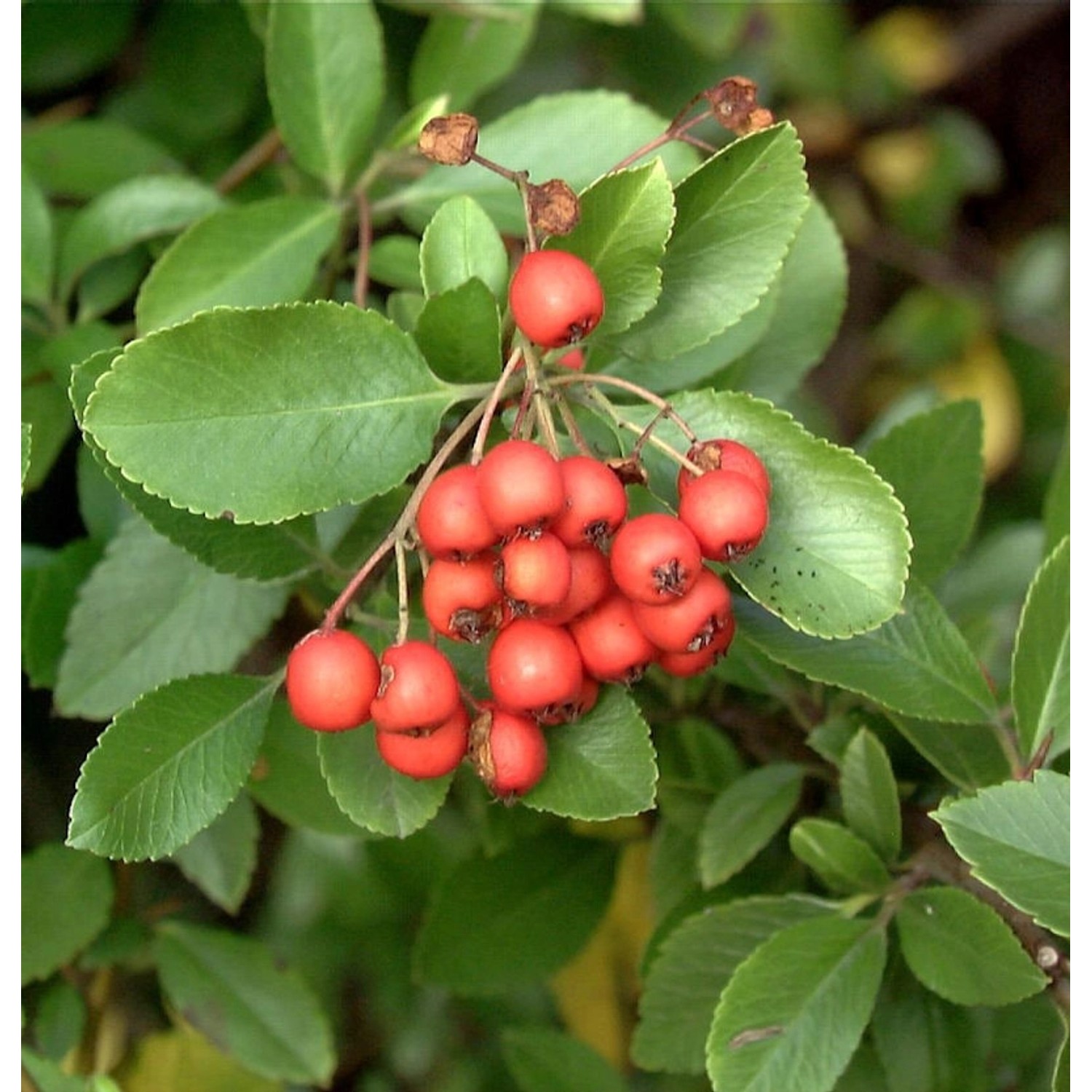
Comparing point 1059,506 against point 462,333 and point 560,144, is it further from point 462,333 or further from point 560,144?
point 462,333

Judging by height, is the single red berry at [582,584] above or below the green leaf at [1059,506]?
above

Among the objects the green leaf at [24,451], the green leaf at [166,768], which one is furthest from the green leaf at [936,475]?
the green leaf at [24,451]

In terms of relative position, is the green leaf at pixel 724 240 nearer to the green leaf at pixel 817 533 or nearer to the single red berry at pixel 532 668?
the green leaf at pixel 817 533

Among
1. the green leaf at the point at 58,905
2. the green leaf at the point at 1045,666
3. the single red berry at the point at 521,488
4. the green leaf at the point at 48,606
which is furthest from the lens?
the green leaf at the point at 58,905

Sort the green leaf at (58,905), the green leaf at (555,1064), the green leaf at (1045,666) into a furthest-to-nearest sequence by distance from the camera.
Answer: the green leaf at (555,1064) < the green leaf at (58,905) < the green leaf at (1045,666)

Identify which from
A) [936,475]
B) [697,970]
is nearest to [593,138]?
[936,475]

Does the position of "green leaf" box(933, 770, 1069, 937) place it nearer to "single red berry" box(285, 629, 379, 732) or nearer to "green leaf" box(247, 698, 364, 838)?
"single red berry" box(285, 629, 379, 732)
